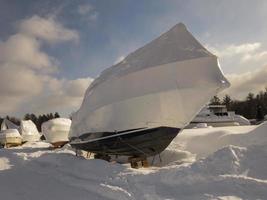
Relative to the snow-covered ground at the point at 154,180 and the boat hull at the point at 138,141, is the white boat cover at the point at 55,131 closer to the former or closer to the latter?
the boat hull at the point at 138,141

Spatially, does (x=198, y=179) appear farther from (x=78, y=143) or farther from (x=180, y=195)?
(x=78, y=143)

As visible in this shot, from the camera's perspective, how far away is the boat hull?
1261 centimetres

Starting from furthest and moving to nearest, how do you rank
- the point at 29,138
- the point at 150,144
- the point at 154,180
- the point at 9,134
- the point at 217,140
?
the point at 29,138 → the point at 9,134 → the point at 217,140 → the point at 150,144 → the point at 154,180

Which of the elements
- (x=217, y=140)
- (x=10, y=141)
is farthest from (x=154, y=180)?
Answer: (x=10, y=141)

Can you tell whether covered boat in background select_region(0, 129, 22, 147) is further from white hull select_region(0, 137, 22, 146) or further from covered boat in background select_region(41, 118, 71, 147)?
covered boat in background select_region(41, 118, 71, 147)

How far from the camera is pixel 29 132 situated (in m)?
39.1

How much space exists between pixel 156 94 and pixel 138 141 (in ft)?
6.13

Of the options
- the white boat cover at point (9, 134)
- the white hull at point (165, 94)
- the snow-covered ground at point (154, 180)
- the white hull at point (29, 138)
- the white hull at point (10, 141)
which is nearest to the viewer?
the snow-covered ground at point (154, 180)

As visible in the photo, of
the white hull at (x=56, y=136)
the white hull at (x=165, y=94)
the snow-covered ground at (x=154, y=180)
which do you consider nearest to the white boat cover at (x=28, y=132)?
the white hull at (x=56, y=136)

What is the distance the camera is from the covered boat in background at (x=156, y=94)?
12266 millimetres

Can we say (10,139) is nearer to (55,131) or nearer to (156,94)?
(55,131)

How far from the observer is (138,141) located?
41.6 ft

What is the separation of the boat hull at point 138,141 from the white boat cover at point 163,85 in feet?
0.77

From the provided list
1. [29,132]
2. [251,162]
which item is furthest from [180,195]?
[29,132]
